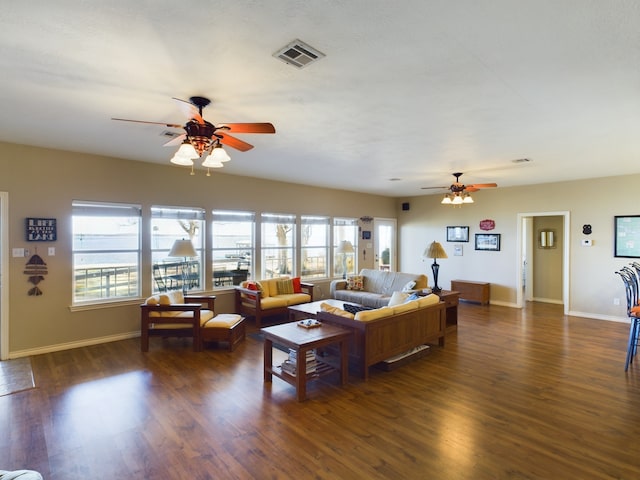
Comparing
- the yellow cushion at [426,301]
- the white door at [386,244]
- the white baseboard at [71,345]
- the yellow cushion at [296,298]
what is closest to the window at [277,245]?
the yellow cushion at [296,298]

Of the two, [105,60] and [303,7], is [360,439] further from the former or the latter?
[105,60]

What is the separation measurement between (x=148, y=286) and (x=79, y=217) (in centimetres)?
141

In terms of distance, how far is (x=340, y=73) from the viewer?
2438 millimetres

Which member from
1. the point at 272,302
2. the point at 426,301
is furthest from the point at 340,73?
the point at 272,302

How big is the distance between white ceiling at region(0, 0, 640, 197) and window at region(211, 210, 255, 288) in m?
2.11

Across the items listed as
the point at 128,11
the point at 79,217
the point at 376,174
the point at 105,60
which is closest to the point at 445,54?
the point at 128,11

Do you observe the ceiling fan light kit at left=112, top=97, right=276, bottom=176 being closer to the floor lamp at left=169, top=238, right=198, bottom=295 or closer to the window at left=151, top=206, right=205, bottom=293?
the floor lamp at left=169, top=238, right=198, bottom=295

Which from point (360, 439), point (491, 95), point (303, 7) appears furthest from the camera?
point (491, 95)

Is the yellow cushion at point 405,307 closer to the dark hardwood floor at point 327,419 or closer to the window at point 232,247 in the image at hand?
the dark hardwood floor at point 327,419

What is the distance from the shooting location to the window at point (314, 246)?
25.2 ft

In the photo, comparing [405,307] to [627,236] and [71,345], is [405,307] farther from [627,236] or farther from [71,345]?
[627,236]

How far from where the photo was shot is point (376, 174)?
20.6ft

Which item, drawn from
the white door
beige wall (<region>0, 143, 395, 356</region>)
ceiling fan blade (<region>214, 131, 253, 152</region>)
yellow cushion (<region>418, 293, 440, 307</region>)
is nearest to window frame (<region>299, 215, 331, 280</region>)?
the white door

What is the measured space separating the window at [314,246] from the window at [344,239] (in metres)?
0.28
